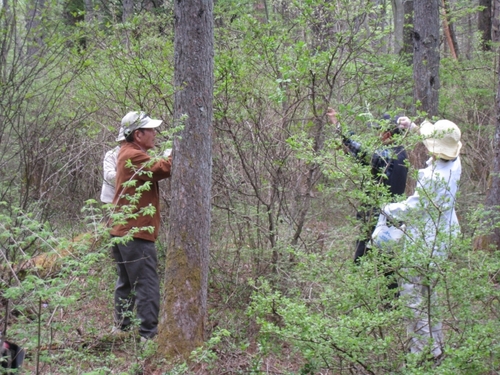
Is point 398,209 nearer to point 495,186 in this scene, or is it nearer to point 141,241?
point 141,241

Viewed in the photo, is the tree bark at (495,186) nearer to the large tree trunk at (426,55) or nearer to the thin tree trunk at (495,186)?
the thin tree trunk at (495,186)

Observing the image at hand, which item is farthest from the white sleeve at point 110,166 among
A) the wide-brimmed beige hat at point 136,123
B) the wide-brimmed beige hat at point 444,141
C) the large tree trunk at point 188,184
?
the wide-brimmed beige hat at point 444,141

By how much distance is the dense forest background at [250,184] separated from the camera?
3.58 m

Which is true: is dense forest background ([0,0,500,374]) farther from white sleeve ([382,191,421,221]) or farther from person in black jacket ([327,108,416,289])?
white sleeve ([382,191,421,221])

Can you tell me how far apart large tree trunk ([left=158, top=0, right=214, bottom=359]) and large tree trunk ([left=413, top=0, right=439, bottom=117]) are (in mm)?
4728

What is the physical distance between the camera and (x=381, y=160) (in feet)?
14.4

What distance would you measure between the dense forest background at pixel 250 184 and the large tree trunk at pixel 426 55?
1.14 meters

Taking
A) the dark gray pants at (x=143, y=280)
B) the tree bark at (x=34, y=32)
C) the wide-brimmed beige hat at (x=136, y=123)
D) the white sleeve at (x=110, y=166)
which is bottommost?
the dark gray pants at (x=143, y=280)

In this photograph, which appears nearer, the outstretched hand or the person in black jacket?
the person in black jacket

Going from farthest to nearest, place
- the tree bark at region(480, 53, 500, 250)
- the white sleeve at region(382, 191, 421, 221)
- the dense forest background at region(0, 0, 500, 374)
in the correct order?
the tree bark at region(480, 53, 500, 250)
the white sleeve at region(382, 191, 421, 221)
the dense forest background at region(0, 0, 500, 374)

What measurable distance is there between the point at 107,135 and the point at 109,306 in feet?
6.81

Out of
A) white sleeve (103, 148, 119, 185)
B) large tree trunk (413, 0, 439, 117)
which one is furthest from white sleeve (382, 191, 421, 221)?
large tree trunk (413, 0, 439, 117)

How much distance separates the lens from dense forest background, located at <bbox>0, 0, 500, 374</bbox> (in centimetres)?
358

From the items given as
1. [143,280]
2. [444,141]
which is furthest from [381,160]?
[143,280]
